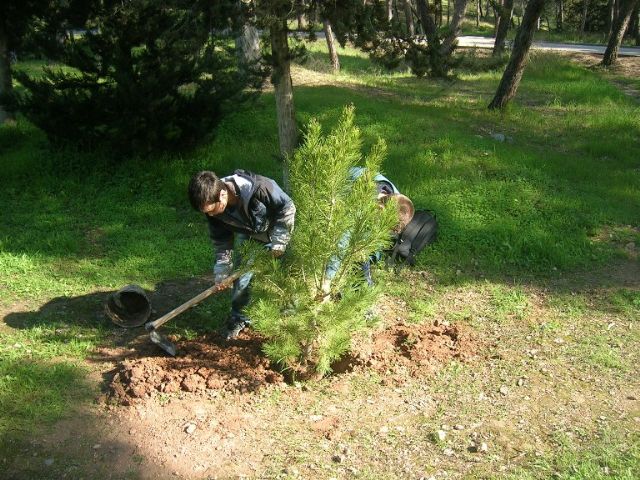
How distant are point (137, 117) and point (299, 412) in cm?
506

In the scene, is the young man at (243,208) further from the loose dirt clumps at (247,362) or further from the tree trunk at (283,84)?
the tree trunk at (283,84)

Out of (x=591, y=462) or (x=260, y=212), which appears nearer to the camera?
(x=591, y=462)

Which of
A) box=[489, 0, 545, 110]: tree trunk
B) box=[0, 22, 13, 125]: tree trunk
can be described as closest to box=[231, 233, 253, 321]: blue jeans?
box=[0, 22, 13, 125]: tree trunk

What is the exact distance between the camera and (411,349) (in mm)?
4656

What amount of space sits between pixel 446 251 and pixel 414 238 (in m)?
0.41

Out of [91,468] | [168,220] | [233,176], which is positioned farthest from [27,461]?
[168,220]

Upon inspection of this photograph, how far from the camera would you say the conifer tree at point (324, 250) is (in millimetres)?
3740

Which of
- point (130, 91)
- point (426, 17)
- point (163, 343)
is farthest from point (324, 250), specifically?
point (426, 17)

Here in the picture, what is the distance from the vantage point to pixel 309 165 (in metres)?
3.72

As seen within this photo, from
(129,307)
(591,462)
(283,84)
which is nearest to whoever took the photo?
(591,462)

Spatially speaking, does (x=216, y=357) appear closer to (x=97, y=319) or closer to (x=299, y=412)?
(x=299, y=412)

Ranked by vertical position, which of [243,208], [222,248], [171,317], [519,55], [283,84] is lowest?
[171,317]

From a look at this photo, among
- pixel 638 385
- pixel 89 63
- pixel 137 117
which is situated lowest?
pixel 638 385

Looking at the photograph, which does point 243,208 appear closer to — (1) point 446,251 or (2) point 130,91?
(1) point 446,251
